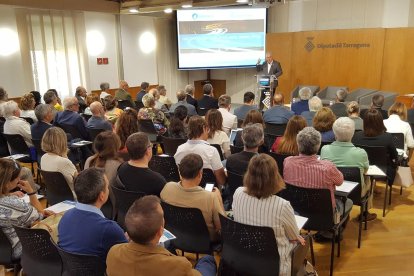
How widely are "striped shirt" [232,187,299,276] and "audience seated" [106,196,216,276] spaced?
0.75 m

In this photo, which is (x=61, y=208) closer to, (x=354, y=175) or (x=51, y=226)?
(x=51, y=226)

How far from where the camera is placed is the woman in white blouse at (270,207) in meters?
2.31

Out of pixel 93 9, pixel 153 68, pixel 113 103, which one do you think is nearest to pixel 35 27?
pixel 93 9

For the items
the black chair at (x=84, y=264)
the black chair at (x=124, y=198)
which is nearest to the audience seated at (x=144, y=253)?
the black chair at (x=84, y=264)

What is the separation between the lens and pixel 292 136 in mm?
3949

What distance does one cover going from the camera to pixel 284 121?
5.64 metres

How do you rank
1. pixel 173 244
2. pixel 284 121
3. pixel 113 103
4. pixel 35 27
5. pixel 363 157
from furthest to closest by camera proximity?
pixel 35 27 < pixel 113 103 < pixel 284 121 < pixel 363 157 < pixel 173 244

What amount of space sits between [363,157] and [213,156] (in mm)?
1409

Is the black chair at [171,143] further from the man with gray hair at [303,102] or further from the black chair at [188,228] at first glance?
the man with gray hair at [303,102]

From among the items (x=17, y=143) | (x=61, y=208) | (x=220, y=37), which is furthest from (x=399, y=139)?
(x=220, y=37)

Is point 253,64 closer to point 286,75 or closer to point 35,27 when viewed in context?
point 286,75

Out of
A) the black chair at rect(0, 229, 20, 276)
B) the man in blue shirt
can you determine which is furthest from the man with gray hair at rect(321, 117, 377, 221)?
the black chair at rect(0, 229, 20, 276)

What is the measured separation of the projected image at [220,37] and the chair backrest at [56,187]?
9.23 m

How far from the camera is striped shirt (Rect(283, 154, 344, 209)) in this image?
299 centimetres
